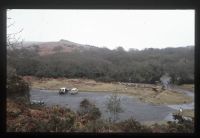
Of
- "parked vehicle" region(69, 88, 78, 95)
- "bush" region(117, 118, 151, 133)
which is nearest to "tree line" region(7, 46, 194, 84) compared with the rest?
"parked vehicle" region(69, 88, 78, 95)

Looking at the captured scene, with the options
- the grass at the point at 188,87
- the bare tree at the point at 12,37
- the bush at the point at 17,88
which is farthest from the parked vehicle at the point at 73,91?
the grass at the point at 188,87

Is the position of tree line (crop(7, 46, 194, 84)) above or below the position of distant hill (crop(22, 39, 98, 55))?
below

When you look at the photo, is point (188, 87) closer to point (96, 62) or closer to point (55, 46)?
point (96, 62)

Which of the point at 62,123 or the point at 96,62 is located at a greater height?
the point at 96,62

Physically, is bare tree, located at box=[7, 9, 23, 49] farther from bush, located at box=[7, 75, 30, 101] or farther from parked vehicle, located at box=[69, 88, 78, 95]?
parked vehicle, located at box=[69, 88, 78, 95]

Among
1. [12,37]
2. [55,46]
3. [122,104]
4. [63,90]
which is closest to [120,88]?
[122,104]

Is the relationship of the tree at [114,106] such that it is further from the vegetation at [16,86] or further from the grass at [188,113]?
the vegetation at [16,86]
